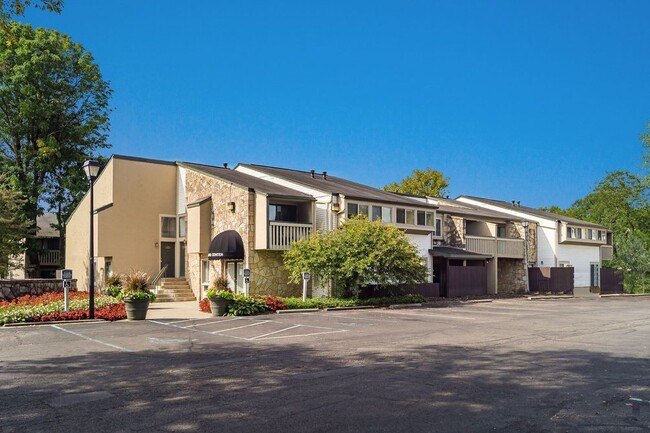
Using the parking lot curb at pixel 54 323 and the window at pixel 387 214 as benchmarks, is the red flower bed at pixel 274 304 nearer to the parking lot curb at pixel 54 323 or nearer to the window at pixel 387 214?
the parking lot curb at pixel 54 323

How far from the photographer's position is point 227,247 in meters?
25.8

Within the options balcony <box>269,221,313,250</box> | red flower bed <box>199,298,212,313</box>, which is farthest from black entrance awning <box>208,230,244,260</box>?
red flower bed <box>199,298,212,313</box>

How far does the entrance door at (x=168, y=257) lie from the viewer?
31859 mm

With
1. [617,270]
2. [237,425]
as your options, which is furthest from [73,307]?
[617,270]

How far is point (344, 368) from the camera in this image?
1006 centimetres

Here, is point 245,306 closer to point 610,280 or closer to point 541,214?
point 541,214

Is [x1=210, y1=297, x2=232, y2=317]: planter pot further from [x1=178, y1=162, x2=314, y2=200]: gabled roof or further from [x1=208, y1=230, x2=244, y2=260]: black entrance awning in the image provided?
[x1=178, y1=162, x2=314, y2=200]: gabled roof

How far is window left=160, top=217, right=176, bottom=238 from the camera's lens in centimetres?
3198

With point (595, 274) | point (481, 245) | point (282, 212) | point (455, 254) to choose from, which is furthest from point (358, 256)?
point (595, 274)

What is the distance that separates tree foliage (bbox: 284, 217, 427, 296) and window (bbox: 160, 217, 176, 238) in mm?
9626

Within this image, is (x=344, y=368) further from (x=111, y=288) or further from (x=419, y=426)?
(x=111, y=288)

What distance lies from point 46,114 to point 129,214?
10.4 meters

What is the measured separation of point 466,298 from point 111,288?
19.0 meters

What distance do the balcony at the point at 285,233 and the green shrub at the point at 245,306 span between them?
4700mm
